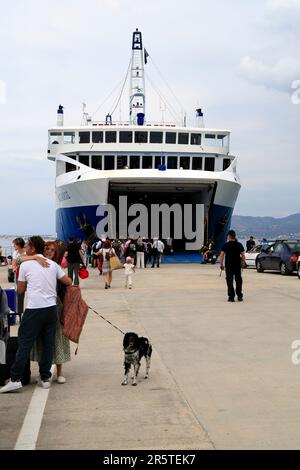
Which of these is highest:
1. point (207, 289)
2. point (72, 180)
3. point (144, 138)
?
point (144, 138)

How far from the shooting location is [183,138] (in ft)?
116

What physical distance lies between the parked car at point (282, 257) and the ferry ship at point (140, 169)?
27.4 feet

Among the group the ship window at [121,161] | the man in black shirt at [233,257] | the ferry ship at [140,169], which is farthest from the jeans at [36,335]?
the ship window at [121,161]

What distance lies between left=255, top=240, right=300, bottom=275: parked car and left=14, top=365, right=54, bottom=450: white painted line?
16615mm

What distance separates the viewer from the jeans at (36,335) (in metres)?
6.09

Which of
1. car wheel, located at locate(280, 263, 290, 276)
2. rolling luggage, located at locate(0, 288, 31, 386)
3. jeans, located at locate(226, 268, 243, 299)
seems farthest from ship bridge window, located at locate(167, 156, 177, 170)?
rolling luggage, located at locate(0, 288, 31, 386)

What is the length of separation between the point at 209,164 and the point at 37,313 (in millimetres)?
29915

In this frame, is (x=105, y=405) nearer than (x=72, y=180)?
Yes

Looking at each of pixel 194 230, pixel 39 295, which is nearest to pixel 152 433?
pixel 39 295

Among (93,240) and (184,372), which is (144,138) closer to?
(93,240)

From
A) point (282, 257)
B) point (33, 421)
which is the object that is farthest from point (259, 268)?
point (33, 421)

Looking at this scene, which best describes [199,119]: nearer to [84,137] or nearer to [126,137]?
[126,137]

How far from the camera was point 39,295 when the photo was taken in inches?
243
